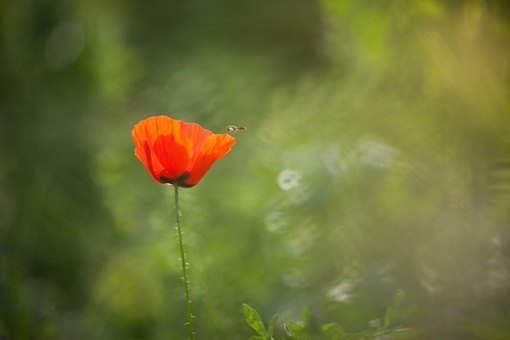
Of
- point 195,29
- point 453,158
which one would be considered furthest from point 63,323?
point 195,29

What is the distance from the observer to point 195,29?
9.36ft

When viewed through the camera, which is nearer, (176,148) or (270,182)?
(176,148)

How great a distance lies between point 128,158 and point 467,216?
1.18 metres

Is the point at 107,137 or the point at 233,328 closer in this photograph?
the point at 233,328

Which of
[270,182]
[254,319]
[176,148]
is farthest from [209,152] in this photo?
[270,182]

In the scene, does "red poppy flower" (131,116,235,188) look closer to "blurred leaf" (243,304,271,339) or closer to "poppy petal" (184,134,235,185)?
"poppy petal" (184,134,235,185)

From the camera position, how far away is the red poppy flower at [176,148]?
0.85 meters

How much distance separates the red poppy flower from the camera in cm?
85

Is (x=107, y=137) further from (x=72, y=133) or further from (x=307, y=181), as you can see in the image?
(x=307, y=181)

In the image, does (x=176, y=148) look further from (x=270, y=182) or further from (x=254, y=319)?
(x=270, y=182)

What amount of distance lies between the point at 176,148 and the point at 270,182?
682 millimetres

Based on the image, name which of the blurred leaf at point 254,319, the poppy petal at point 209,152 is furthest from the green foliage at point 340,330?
the poppy petal at point 209,152

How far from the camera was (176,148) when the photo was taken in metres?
0.88

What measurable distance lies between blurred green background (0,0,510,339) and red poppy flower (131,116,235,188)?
13.1 inches
